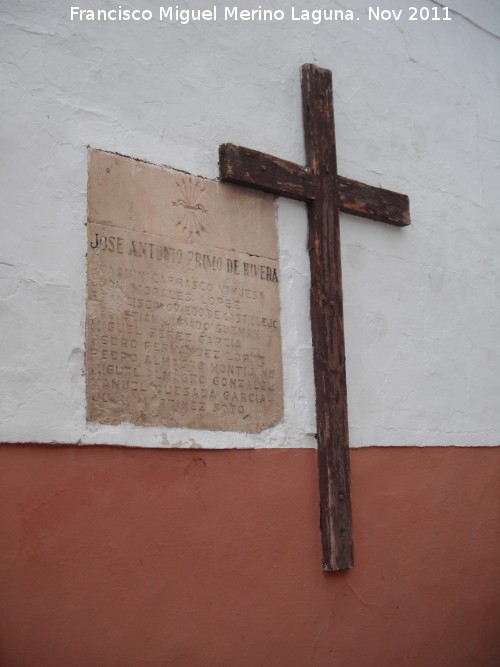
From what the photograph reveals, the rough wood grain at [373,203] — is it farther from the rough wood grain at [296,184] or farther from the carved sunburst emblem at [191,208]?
the carved sunburst emblem at [191,208]

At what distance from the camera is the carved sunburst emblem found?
399 cm

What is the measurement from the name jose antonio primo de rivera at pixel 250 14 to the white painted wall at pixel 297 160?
34 millimetres

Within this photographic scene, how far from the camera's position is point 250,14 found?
454cm

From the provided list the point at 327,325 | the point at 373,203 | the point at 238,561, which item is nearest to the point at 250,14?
the point at 373,203

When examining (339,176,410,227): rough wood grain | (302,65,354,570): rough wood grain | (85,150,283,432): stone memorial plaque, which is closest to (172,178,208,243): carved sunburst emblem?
(85,150,283,432): stone memorial plaque

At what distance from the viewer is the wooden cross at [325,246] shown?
13.9 ft

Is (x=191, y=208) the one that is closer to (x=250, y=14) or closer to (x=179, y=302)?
(x=179, y=302)

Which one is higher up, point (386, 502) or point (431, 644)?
point (386, 502)

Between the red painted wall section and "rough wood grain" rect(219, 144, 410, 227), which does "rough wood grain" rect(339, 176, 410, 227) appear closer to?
"rough wood grain" rect(219, 144, 410, 227)

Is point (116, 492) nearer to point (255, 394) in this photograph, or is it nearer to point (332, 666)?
point (255, 394)

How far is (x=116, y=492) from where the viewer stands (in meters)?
3.56

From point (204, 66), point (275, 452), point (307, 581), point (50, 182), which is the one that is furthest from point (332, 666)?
point (204, 66)

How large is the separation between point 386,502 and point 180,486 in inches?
50.2

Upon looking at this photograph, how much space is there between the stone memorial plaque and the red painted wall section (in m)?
0.22
